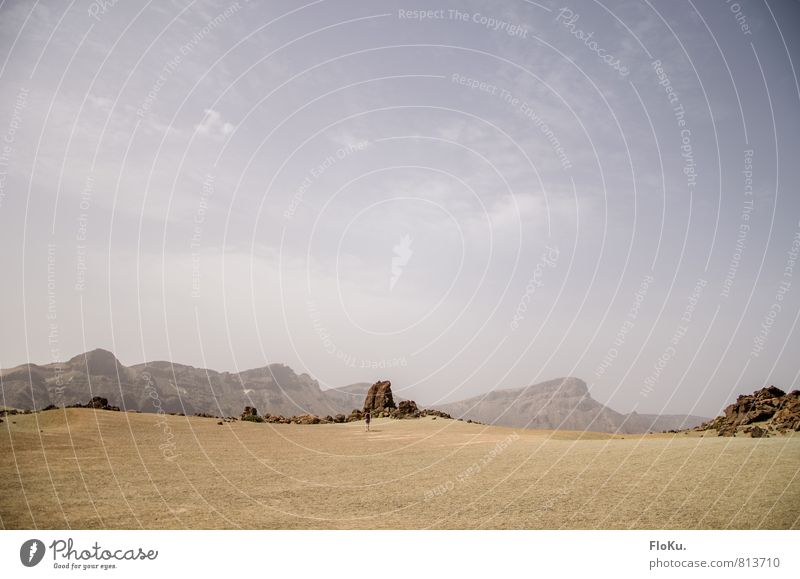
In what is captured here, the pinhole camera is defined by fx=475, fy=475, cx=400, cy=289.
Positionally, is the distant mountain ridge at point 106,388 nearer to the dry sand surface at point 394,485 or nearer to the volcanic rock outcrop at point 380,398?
the volcanic rock outcrop at point 380,398

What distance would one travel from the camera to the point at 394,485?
2075cm

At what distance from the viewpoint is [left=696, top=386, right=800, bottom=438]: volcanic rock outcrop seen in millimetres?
43625

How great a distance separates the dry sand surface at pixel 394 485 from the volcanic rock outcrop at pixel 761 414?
686 inches

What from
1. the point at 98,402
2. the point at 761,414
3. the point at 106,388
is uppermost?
the point at 761,414

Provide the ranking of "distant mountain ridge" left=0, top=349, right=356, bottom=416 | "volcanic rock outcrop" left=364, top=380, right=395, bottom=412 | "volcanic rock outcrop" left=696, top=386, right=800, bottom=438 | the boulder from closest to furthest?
1. "volcanic rock outcrop" left=696, top=386, right=800, bottom=438
2. the boulder
3. "volcanic rock outcrop" left=364, top=380, right=395, bottom=412
4. "distant mountain ridge" left=0, top=349, right=356, bottom=416

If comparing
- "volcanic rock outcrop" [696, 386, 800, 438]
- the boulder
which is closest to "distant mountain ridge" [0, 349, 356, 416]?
the boulder

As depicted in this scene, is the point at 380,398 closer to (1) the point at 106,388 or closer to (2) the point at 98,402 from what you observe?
(2) the point at 98,402

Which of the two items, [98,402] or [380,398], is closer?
[98,402]

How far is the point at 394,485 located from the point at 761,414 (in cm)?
4948

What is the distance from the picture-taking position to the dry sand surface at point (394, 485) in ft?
50.4

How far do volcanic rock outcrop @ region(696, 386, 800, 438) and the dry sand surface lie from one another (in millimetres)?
17418

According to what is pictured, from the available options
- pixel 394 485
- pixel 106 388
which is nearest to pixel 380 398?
pixel 394 485

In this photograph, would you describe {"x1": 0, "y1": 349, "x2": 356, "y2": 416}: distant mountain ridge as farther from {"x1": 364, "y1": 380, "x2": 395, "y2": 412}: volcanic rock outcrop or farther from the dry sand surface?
the dry sand surface

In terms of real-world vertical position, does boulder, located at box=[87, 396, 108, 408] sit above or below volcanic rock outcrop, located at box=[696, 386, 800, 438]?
below
